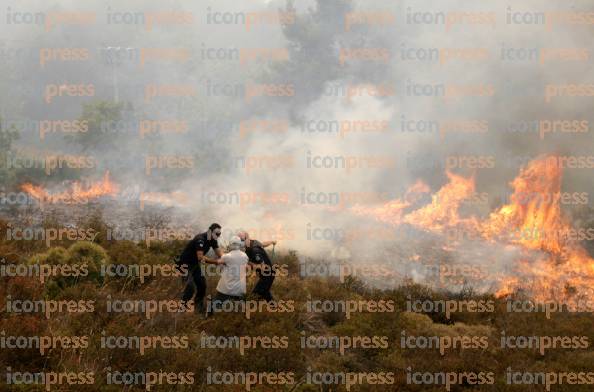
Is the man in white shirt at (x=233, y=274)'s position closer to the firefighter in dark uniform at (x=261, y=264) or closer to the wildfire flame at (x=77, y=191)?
the firefighter in dark uniform at (x=261, y=264)

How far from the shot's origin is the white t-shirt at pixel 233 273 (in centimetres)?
919

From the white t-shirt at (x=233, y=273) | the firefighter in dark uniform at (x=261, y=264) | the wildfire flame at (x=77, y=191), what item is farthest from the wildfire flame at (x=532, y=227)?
the wildfire flame at (x=77, y=191)

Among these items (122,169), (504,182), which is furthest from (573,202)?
(122,169)

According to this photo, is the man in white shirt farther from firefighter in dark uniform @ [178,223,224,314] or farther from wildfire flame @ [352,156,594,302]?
wildfire flame @ [352,156,594,302]

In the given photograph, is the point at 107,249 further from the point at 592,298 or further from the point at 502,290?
the point at 592,298

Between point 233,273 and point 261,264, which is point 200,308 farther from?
point 261,264

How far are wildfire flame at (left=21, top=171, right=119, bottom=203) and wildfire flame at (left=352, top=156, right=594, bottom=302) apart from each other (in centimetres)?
1369

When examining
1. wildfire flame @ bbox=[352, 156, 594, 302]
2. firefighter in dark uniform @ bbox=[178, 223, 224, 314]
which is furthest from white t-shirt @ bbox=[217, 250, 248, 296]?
wildfire flame @ bbox=[352, 156, 594, 302]

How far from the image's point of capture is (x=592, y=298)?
1509cm

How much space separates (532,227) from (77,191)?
21.5 meters

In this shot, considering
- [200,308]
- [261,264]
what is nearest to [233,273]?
[261,264]

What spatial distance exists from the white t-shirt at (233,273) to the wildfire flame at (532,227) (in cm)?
951

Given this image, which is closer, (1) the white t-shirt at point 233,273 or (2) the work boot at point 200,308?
(1) the white t-shirt at point 233,273

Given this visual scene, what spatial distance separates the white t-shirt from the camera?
30.2 ft
